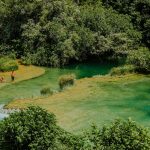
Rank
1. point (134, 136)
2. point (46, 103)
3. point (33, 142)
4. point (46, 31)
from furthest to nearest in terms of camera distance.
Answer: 1. point (46, 31)
2. point (46, 103)
3. point (33, 142)
4. point (134, 136)

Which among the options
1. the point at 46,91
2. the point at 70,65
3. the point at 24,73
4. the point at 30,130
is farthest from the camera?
the point at 70,65

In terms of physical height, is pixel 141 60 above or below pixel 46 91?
above

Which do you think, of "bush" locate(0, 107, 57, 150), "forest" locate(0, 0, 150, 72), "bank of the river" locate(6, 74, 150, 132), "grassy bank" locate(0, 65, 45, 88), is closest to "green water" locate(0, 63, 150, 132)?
"bank of the river" locate(6, 74, 150, 132)

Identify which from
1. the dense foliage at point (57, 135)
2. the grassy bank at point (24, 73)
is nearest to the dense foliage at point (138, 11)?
the grassy bank at point (24, 73)

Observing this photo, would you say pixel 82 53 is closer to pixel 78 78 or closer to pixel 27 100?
pixel 78 78

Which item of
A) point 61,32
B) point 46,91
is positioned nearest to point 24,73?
point 61,32

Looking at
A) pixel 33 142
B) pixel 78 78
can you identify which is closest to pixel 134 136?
pixel 33 142

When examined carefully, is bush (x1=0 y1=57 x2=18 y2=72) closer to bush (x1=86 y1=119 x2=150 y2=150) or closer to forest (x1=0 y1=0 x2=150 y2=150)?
forest (x1=0 y1=0 x2=150 y2=150)

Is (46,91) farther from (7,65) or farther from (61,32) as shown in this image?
(61,32)
